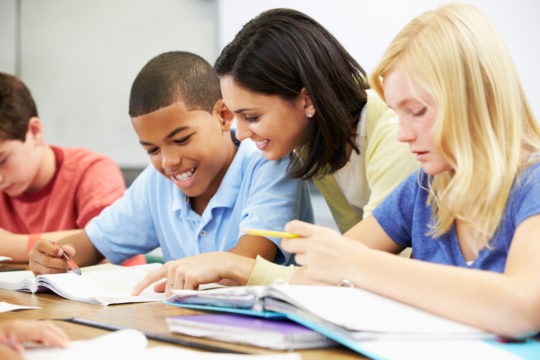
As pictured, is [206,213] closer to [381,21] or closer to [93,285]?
[93,285]

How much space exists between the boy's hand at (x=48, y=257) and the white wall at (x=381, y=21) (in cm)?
119

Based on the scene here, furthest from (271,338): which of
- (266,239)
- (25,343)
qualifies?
(266,239)

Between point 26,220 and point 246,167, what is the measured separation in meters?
0.99

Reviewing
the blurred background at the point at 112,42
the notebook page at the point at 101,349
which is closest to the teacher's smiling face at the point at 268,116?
the notebook page at the point at 101,349

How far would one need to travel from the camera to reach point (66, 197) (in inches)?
94.8

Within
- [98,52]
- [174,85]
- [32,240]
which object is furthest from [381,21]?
[98,52]

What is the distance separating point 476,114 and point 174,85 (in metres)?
0.85

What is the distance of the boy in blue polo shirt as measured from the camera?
1697 millimetres

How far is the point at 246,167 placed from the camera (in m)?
1.81

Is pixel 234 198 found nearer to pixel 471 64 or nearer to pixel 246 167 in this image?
pixel 246 167

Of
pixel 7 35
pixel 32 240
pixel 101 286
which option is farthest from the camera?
pixel 7 35

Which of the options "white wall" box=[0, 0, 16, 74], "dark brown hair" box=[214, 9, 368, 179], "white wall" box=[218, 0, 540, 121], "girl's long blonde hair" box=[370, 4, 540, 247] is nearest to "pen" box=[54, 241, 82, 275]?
"dark brown hair" box=[214, 9, 368, 179]

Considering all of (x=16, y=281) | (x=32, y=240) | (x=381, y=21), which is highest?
(x=381, y=21)

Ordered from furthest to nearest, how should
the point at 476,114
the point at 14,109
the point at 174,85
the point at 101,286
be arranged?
the point at 14,109, the point at 174,85, the point at 101,286, the point at 476,114
